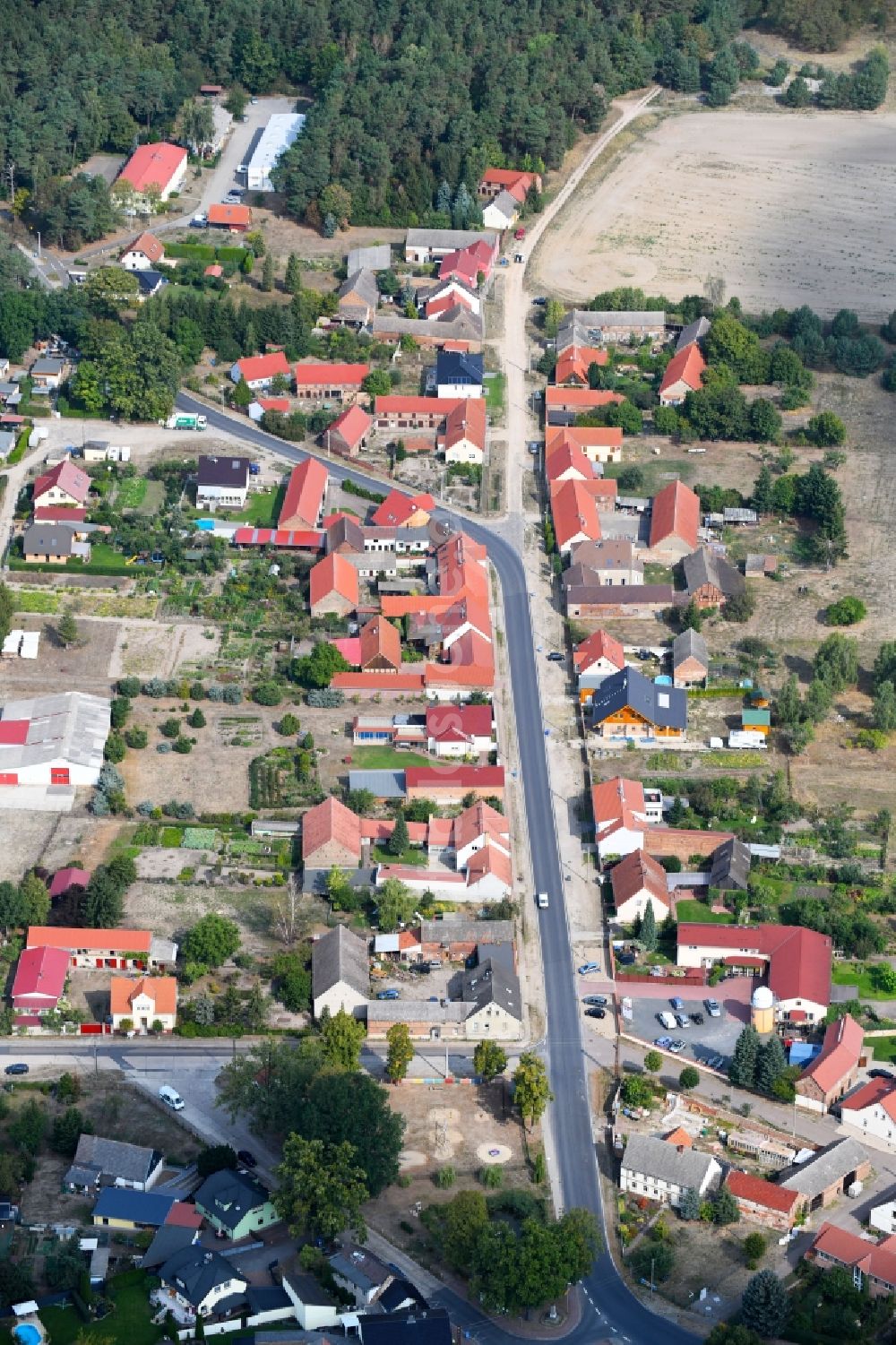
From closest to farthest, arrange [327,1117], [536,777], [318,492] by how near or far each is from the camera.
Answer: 1. [327,1117]
2. [536,777]
3. [318,492]

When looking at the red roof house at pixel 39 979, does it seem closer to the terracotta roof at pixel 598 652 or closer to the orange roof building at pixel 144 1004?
the orange roof building at pixel 144 1004

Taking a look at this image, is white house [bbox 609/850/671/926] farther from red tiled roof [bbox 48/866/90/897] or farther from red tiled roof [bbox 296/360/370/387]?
red tiled roof [bbox 296/360/370/387]

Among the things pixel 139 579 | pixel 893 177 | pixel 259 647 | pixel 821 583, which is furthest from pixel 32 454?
pixel 893 177

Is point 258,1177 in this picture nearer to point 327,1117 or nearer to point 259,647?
point 327,1117

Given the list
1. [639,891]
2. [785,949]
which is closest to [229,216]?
[639,891]

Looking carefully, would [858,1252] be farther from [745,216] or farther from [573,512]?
[745,216]

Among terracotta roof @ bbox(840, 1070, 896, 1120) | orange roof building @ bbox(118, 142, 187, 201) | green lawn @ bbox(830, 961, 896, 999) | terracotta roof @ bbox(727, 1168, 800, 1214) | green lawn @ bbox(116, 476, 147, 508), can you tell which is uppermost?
orange roof building @ bbox(118, 142, 187, 201)

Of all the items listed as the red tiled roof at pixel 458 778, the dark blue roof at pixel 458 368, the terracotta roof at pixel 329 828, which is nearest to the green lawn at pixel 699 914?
the red tiled roof at pixel 458 778

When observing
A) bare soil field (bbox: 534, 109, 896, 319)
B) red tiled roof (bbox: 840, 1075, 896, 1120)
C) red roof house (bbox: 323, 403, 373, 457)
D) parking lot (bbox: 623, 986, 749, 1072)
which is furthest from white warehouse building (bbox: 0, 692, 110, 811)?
bare soil field (bbox: 534, 109, 896, 319)
